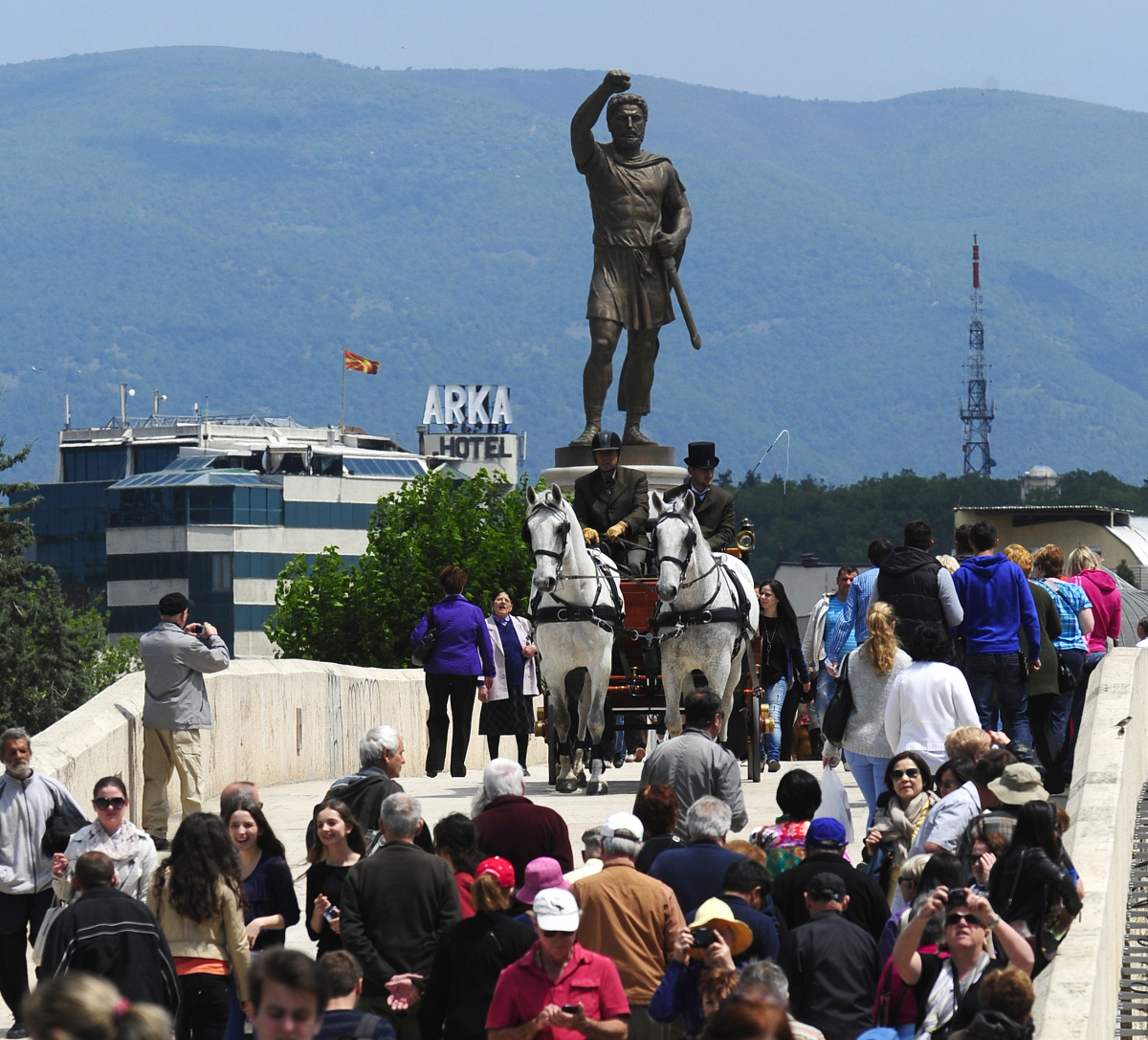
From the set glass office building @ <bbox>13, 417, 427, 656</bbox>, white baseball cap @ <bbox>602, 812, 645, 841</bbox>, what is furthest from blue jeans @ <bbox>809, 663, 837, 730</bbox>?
glass office building @ <bbox>13, 417, 427, 656</bbox>

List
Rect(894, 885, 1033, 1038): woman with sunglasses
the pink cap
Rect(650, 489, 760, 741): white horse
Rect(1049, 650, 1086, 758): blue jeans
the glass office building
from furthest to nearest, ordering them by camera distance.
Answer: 1. the glass office building
2. Rect(650, 489, 760, 741): white horse
3. Rect(1049, 650, 1086, 758): blue jeans
4. the pink cap
5. Rect(894, 885, 1033, 1038): woman with sunglasses

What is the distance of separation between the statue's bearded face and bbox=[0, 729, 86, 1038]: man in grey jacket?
11.7 meters

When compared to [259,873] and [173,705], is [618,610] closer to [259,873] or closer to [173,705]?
[173,705]

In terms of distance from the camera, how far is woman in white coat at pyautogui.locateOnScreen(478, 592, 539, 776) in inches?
787

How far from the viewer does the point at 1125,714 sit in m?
15.4

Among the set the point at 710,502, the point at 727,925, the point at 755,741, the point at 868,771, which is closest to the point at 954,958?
the point at 727,925

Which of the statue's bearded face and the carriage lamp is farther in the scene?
the statue's bearded face

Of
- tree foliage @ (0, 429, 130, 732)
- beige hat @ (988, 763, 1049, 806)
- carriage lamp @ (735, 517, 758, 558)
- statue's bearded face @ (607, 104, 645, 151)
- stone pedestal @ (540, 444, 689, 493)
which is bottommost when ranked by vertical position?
tree foliage @ (0, 429, 130, 732)

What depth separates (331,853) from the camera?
9.59 meters

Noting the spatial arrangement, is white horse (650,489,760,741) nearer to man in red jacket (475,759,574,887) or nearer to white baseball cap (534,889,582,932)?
man in red jacket (475,759,574,887)

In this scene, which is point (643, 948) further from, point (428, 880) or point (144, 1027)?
point (144, 1027)

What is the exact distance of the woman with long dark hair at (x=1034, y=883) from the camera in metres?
8.73

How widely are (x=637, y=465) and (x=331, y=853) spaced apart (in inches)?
497

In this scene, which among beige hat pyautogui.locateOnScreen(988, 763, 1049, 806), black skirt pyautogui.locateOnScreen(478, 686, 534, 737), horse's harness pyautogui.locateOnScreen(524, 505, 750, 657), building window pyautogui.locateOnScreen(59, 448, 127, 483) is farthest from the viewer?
building window pyautogui.locateOnScreen(59, 448, 127, 483)
